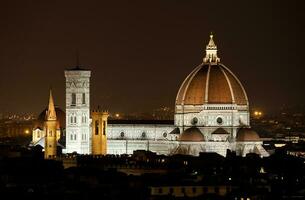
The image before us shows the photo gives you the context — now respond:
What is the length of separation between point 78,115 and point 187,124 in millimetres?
8649

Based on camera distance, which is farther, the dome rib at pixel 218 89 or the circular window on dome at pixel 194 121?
the circular window on dome at pixel 194 121

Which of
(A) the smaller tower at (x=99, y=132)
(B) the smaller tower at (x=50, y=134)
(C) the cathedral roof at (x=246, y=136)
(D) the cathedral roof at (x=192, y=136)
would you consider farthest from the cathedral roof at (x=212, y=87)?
(B) the smaller tower at (x=50, y=134)

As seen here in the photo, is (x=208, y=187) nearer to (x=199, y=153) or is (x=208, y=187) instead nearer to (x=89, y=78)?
(x=199, y=153)

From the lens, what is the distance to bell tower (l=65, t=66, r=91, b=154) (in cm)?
15812

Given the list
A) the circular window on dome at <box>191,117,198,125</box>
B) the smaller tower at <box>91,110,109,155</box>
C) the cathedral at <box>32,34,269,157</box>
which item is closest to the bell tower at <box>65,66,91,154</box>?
the cathedral at <box>32,34,269,157</box>

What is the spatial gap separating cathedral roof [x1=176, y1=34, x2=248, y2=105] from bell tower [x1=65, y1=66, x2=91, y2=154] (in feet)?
24.4

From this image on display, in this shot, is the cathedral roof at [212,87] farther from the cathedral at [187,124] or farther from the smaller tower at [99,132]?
the smaller tower at [99,132]

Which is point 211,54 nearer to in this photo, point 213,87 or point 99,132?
point 213,87

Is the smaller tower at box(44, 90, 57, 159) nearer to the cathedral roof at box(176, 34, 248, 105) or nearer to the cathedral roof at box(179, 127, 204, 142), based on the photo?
the cathedral roof at box(179, 127, 204, 142)

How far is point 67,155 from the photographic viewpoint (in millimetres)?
146375

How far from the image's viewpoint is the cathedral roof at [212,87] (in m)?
155

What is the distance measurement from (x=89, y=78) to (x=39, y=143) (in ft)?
33.8

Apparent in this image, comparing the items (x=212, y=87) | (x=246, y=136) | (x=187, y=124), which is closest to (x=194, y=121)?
(x=187, y=124)

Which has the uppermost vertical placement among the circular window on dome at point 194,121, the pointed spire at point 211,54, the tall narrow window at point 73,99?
the pointed spire at point 211,54
